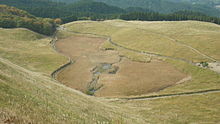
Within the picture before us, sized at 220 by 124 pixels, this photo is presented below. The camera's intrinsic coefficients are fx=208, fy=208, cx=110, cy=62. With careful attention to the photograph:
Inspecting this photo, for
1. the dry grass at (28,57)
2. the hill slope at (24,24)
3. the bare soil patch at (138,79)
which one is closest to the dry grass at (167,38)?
the bare soil patch at (138,79)

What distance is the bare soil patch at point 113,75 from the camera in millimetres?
62906

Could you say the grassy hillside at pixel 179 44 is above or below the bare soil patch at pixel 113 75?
above

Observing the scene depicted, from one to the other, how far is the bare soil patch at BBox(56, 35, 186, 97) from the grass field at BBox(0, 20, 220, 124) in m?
5.04

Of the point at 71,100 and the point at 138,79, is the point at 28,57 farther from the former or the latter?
the point at 71,100

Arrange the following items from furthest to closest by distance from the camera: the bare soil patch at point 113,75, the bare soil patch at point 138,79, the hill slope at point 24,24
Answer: the hill slope at point 24,24, the bare soil patch at point 113,75, the bare soil patch at point 138,79

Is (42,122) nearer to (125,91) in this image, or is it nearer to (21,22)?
(125,91)

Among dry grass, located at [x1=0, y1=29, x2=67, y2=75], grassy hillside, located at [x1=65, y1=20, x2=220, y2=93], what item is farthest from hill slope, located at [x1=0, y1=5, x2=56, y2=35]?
grassy hillside, located at [x1=65, y1=20, x2=220, y2=93]

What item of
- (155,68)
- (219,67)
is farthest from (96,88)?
(219,67)

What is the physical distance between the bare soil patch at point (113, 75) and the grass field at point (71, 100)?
504 centimetres

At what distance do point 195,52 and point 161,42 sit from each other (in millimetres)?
21433

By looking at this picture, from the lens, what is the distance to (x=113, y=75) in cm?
A: 7462

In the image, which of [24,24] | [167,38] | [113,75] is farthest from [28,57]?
[167,38]

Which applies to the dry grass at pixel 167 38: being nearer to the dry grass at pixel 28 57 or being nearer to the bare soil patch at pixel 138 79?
the bare soil patch at pixel 138 79

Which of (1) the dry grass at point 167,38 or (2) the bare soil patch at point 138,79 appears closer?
(2) the bare soil patch at point 138,79
